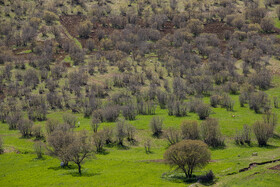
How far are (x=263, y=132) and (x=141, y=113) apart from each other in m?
52.8

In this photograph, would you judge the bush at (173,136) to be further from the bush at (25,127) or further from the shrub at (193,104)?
the bush at (25,127)

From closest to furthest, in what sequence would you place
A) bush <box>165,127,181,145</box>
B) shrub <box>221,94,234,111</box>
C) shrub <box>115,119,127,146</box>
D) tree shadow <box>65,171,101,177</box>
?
1. tree shadow <box>65,171,101,177</box>
2. bush <box>165,127,181,145</box>
3. shrub <box>115,119,127,146</box>
4. shrub <box>221,94,234,111</box>

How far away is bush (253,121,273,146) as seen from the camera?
9916 cm

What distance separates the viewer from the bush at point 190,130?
104 m

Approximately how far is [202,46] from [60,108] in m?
96.1

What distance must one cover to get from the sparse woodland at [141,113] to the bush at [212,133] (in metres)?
0.31

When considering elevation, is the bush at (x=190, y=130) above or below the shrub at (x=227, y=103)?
below

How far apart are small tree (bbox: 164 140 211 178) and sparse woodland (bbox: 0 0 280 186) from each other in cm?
23

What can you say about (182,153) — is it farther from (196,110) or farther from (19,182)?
(196,110)

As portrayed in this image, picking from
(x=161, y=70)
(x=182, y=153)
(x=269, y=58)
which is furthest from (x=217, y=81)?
(x=182, y=153)

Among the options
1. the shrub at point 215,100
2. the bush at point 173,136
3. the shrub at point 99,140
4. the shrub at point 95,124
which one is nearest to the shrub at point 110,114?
the shrub at point 95,124

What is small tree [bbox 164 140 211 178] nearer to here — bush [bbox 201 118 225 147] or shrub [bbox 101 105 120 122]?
bush [bbox 201 118 225 147]

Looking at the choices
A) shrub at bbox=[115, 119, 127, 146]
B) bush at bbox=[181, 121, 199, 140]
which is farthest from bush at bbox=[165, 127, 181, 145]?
shrub at bbox=[115, 119, 127, 146]

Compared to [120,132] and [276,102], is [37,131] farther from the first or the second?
[276,102]
